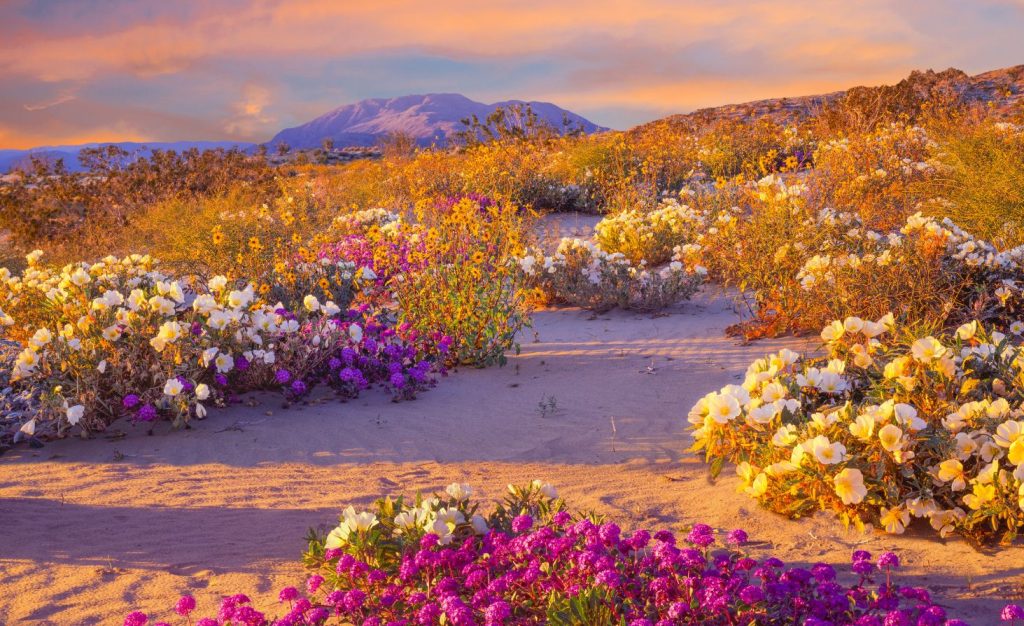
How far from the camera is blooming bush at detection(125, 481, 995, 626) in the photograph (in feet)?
7.45

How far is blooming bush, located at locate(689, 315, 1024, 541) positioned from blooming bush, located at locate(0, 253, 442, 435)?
108 inches

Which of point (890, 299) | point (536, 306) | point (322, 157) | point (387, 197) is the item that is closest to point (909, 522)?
point (890, 299)

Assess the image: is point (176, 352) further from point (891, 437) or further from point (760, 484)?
point (891, 437)

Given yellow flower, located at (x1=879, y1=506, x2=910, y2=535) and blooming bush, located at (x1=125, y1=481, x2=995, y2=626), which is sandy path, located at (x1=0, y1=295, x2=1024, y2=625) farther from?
blooming bush, located at (x1=125, y1=481, x2=995, y2=626)

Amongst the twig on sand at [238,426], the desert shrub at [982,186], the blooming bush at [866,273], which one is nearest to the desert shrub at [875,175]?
the desert shrub at [982,186]

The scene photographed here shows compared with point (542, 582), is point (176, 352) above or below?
above

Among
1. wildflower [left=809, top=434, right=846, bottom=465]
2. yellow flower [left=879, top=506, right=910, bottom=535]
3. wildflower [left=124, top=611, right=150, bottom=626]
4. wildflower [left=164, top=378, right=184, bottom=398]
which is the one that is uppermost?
wildflower [left=164, top=378, right=184, bottom=398]

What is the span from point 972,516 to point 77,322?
16.7 ft

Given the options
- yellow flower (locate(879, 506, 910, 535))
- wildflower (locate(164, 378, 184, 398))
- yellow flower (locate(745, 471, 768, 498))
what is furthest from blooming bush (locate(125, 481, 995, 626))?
wildflower (locate(164, 378, 184, 398))

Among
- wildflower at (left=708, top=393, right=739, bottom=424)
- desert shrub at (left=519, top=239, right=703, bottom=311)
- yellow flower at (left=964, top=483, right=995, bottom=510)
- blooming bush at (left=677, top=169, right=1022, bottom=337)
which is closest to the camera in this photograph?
yellow flower at (left=964, top=483, right=995, bottom=510)

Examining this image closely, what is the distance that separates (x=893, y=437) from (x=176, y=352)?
4033 mm

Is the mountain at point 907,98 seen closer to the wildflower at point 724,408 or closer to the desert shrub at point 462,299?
the desert shrub at point 462,299

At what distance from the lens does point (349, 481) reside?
13.4ft

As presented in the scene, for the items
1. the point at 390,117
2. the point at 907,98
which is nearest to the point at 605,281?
the point at 907,98
